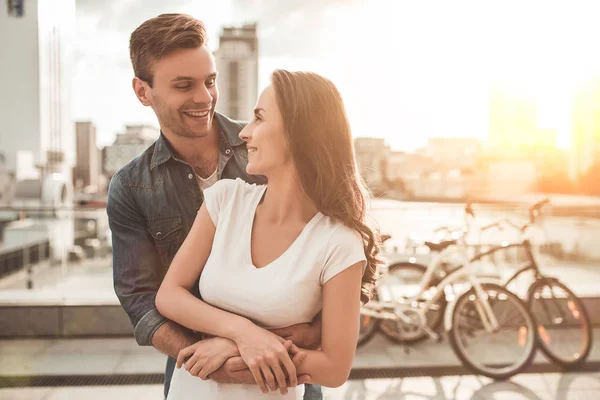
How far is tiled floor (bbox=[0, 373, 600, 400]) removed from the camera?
12.3ft

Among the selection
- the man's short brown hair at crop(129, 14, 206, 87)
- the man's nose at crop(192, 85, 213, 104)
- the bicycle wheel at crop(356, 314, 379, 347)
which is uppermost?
the man's short brown hair at crop(129, 14, 206, 87)

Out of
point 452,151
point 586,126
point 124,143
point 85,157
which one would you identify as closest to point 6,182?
point 124,143

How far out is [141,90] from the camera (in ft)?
5.18

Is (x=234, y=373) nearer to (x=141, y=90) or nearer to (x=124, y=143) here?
(x=141, y=90)

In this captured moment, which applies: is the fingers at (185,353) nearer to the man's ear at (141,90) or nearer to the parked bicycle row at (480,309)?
the man's ear at (141,90)

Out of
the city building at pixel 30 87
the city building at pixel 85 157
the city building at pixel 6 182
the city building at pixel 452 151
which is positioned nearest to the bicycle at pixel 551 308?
the city building at pixel 452 151

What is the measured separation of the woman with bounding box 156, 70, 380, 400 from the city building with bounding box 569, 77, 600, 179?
3825 centimetres

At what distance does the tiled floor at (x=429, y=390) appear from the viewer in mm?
3760

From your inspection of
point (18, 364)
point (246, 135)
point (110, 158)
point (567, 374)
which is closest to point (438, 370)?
point (567, 374)

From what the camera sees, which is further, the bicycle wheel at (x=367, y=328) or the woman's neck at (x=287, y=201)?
the bicycle wheel at (x=367, y=328)

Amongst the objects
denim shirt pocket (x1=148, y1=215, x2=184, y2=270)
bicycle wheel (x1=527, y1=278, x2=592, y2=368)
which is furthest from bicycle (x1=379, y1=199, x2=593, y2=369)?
denim shirt pocket (x1=148, y1=215, x2=184, y2=270)

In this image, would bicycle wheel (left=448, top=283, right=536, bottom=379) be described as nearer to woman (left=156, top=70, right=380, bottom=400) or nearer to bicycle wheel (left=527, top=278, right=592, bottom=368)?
bicycle wheel (left=527, top=278, right=592, bottom=368)

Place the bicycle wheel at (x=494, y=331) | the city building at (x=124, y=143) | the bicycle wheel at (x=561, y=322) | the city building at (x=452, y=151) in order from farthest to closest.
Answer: the city building at (x=124, y=143) < the city building at (x=452, y=151) < the bicycle wheel at (x=561, y=322) < the bicycle wheel at (x=494, y=331)

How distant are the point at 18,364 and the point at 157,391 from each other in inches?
49.2
